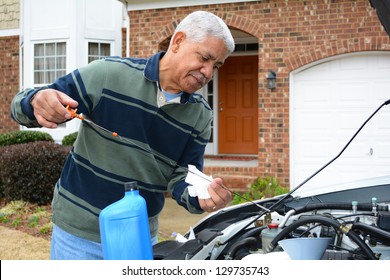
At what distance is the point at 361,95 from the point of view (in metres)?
9.20

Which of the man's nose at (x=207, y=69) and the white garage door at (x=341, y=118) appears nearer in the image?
the man's nose at (x=207, y=69)

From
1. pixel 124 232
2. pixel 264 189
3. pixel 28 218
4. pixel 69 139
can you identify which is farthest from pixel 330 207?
pixel 69 139

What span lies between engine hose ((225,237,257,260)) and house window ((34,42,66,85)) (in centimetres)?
1074

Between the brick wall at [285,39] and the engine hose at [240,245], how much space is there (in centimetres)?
719

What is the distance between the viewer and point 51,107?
2.07 meters

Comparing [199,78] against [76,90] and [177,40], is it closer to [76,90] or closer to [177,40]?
[177,40]

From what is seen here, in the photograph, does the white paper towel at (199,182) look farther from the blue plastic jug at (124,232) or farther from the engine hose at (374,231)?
the engine hose at (374,231)

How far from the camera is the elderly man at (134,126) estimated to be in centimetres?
243

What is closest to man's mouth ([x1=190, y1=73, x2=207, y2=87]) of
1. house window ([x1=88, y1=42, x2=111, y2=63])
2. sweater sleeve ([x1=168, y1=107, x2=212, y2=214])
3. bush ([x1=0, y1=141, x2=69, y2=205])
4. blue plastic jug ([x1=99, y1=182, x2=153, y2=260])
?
sweater sleeve ([x1=168, y1=107, x2=212, y2=214])

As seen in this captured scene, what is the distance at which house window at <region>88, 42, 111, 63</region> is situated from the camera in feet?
40.6

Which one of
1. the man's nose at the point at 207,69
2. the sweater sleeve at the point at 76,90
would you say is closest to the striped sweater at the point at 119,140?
the sweater sleeve at the point at 76,90

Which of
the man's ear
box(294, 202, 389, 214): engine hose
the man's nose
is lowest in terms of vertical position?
box(294, 202, 389, 214): engine hose

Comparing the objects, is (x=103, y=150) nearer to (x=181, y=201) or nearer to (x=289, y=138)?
(x=181, y=201)

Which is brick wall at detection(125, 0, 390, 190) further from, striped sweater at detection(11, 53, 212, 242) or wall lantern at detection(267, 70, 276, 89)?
striped sweater at detection(11, 53, 212, 242)
